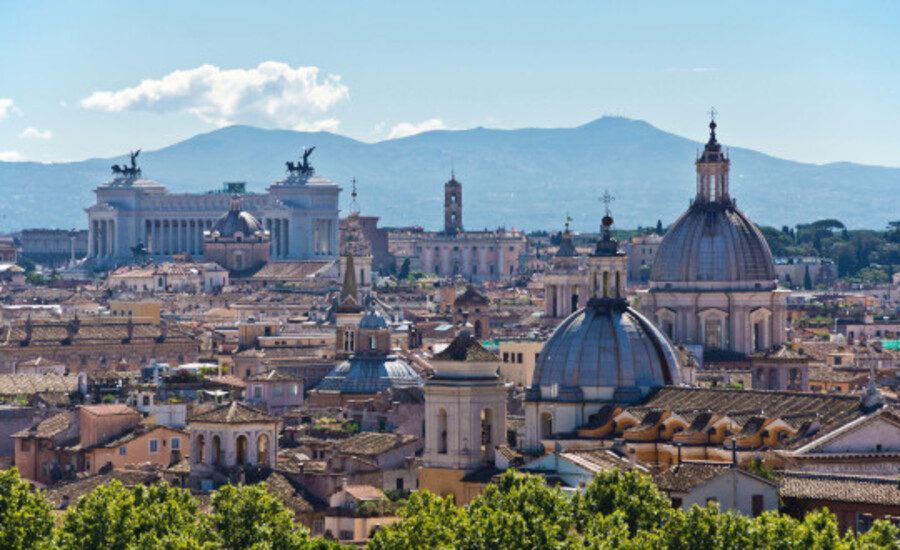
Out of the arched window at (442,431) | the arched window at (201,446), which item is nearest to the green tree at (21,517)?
the arched window at (442,431)

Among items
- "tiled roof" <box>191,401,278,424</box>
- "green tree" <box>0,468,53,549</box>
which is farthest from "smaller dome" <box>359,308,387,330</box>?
"green tree" <box>0,468,53,549</box>

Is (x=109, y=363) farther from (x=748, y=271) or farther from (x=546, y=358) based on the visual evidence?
(x=546, y=358)

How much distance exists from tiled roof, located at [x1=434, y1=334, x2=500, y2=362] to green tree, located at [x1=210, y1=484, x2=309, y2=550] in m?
15.0

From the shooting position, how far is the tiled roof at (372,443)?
83.1 metres

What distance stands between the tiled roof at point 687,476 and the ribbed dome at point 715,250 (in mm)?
45946

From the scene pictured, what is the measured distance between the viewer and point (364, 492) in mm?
75812

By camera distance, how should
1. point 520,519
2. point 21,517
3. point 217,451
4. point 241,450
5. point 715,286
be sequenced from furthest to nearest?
point 715,286 → point 241,450 → point 217,451 → point 21,517 → point 520,519

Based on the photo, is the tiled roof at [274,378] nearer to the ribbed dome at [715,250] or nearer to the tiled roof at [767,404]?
the ribbed dome at [715,250]

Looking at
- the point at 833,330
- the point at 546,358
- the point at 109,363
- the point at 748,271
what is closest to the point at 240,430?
the point at 546,358

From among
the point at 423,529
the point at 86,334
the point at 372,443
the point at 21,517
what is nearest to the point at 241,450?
the point at 372,443

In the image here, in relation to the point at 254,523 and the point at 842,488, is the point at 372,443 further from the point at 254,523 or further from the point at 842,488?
the point at 842,488

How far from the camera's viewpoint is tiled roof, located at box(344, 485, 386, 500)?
7478 centimetres

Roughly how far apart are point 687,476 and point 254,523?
9.44m

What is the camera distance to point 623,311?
251 feet
